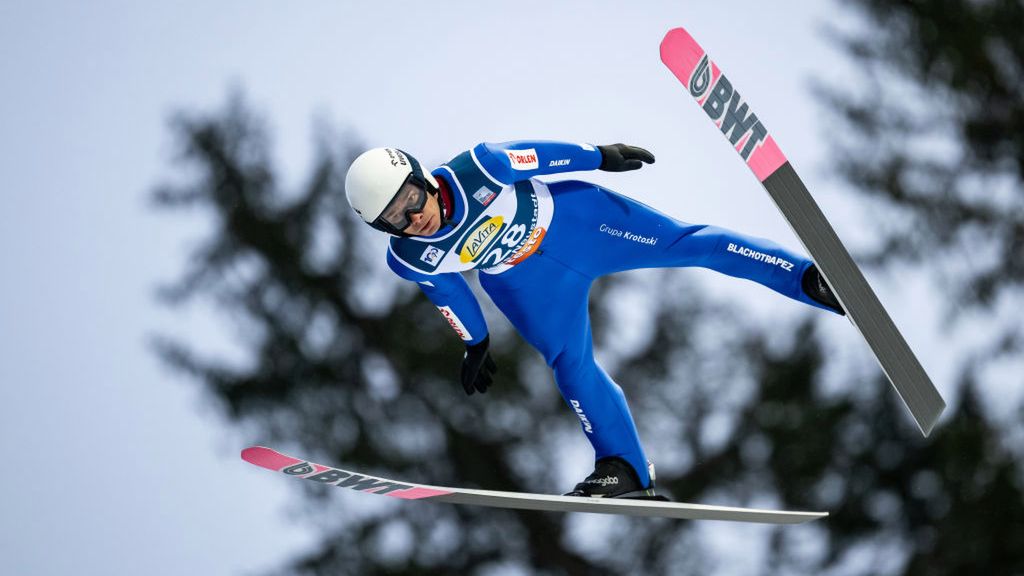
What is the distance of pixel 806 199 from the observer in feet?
10.2

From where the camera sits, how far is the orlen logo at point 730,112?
3.10 m

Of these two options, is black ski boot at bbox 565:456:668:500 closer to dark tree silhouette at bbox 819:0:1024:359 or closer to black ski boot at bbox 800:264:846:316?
black ski boot at bbox 800:264:846:316

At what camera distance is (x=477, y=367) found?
3732mm

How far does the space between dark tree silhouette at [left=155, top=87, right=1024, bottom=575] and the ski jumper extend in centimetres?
391

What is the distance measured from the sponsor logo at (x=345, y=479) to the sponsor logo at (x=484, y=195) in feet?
3.66

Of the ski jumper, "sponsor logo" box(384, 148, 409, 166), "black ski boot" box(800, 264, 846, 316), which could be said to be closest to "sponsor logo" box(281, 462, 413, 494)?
the ski jumper

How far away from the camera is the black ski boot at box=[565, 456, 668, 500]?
3.57 m

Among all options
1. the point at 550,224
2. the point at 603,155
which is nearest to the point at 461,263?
the point at 550,224

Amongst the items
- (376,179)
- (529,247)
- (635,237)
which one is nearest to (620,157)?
(635,237)

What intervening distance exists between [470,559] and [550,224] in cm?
470

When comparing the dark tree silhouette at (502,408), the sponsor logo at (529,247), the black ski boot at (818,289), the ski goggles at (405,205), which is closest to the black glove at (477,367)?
the sponsor logo at (529,247)

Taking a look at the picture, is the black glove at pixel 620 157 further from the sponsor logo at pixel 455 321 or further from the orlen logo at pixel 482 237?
the sponsor logo at pixel 455 321

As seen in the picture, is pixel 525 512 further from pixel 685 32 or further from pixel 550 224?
pixel 685 32

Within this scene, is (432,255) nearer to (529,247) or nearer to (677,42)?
(529,247)
